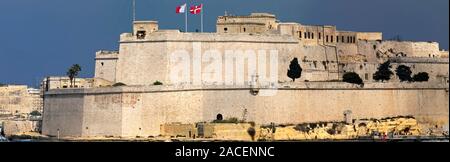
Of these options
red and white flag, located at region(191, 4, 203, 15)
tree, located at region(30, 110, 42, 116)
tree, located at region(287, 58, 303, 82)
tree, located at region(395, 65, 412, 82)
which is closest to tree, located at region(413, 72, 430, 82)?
tree, located at region(395, 65, 412, 82)

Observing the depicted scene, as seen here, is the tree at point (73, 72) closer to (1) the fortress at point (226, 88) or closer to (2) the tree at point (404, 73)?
(1) the fortress at point (226, 88)

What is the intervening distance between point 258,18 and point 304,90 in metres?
4.59

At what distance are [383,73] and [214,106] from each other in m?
8.30

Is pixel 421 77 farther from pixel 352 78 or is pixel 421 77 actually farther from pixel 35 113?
pixel 35 113

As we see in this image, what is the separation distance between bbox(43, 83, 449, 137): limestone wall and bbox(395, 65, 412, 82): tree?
2.16 metres

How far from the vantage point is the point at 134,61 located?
54562 mm

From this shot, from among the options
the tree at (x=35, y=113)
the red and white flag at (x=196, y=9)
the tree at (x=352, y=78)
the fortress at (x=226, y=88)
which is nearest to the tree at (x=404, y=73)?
the fortress at (x=226, y=88)

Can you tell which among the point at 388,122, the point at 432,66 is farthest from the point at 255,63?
the point at 432,66

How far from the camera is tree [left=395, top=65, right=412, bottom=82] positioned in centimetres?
5825

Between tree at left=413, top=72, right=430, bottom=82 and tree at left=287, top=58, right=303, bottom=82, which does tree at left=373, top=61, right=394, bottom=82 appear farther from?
tree at left=287, top=58, right=303, bottom=82

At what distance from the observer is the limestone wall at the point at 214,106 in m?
52.1

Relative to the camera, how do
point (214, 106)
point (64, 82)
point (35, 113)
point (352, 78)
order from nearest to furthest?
1. point (214, 106)
2. point (352, 78)
3. point (64, 82)
4. point (35, 113)

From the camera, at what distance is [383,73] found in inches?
2292

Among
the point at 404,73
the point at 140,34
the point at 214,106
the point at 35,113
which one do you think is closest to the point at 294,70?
the point at 214,106
